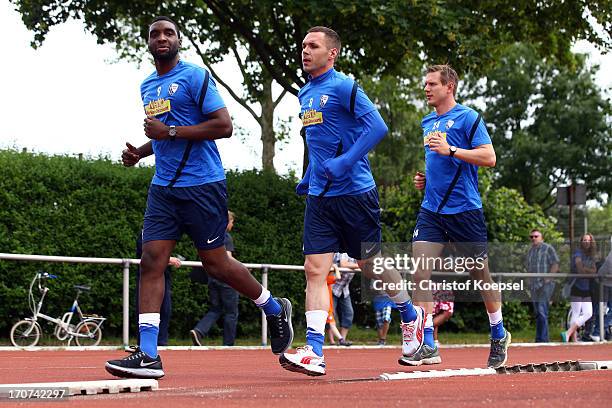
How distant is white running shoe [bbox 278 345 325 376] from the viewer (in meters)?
8.02

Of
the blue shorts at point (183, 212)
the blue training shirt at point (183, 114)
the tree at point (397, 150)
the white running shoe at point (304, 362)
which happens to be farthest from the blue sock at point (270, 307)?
the tree at point (397, 150)

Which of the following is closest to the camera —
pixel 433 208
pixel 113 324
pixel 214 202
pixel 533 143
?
pixel 214 202

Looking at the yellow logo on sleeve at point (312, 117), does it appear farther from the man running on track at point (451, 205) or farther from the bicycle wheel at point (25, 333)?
the bicycle wheel at point (25, 333)

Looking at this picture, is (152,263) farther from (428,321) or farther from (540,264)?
(540,264)

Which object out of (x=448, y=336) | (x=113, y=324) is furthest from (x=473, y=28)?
(x=113, y=324)

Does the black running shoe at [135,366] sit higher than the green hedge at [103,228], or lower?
lower

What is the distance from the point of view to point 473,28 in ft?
77.0

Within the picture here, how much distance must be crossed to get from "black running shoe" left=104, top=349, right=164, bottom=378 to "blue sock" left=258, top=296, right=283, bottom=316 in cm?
126

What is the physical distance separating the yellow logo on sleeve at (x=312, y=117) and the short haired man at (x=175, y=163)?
2.38ft

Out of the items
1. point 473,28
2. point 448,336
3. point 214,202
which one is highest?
point 473,28

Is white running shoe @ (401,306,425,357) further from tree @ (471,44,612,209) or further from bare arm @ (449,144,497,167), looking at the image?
tree @ (471,44,612,209)

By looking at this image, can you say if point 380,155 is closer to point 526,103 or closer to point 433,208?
point 526,103

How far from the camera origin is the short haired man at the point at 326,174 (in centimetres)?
843

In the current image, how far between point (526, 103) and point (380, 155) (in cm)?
1230
